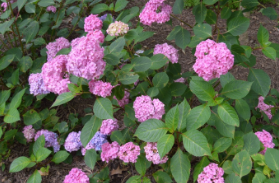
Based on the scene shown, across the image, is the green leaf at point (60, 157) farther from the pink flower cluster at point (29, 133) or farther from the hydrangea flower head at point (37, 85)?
the hydrangea flower head at point (37, 85)

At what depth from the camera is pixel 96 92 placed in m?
1.45

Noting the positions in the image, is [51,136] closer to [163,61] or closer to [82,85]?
[82,85]

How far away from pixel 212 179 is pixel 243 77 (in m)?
2.09

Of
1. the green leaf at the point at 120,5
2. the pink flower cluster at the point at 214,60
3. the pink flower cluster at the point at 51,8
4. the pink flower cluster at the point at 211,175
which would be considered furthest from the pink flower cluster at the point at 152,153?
the pink flower cluster at the point at 51,8

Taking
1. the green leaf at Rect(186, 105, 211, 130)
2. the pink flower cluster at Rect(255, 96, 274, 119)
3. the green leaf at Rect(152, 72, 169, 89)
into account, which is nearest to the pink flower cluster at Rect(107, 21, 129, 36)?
the green leaf at Rect(152, 72, 169, 89)

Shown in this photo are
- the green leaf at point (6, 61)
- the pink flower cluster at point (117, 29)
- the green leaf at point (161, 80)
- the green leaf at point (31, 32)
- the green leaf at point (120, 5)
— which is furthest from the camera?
the green leaf at point (31, 32)

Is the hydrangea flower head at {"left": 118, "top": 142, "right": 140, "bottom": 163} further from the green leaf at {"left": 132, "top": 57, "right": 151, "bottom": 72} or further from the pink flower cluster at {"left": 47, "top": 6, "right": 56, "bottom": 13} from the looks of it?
the pink flower cluster at {"left": 47, "top": 6, "right": 56, "bottom": 13}

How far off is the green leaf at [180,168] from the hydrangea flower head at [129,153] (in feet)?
1.14

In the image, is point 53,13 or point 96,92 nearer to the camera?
point 96,92

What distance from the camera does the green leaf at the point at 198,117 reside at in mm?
1352

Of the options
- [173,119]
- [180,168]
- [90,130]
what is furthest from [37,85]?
[180,168]

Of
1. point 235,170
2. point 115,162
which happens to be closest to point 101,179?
point 115,162

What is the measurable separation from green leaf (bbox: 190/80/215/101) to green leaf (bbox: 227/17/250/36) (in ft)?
2.43

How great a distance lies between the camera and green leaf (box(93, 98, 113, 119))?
4.61 ft
